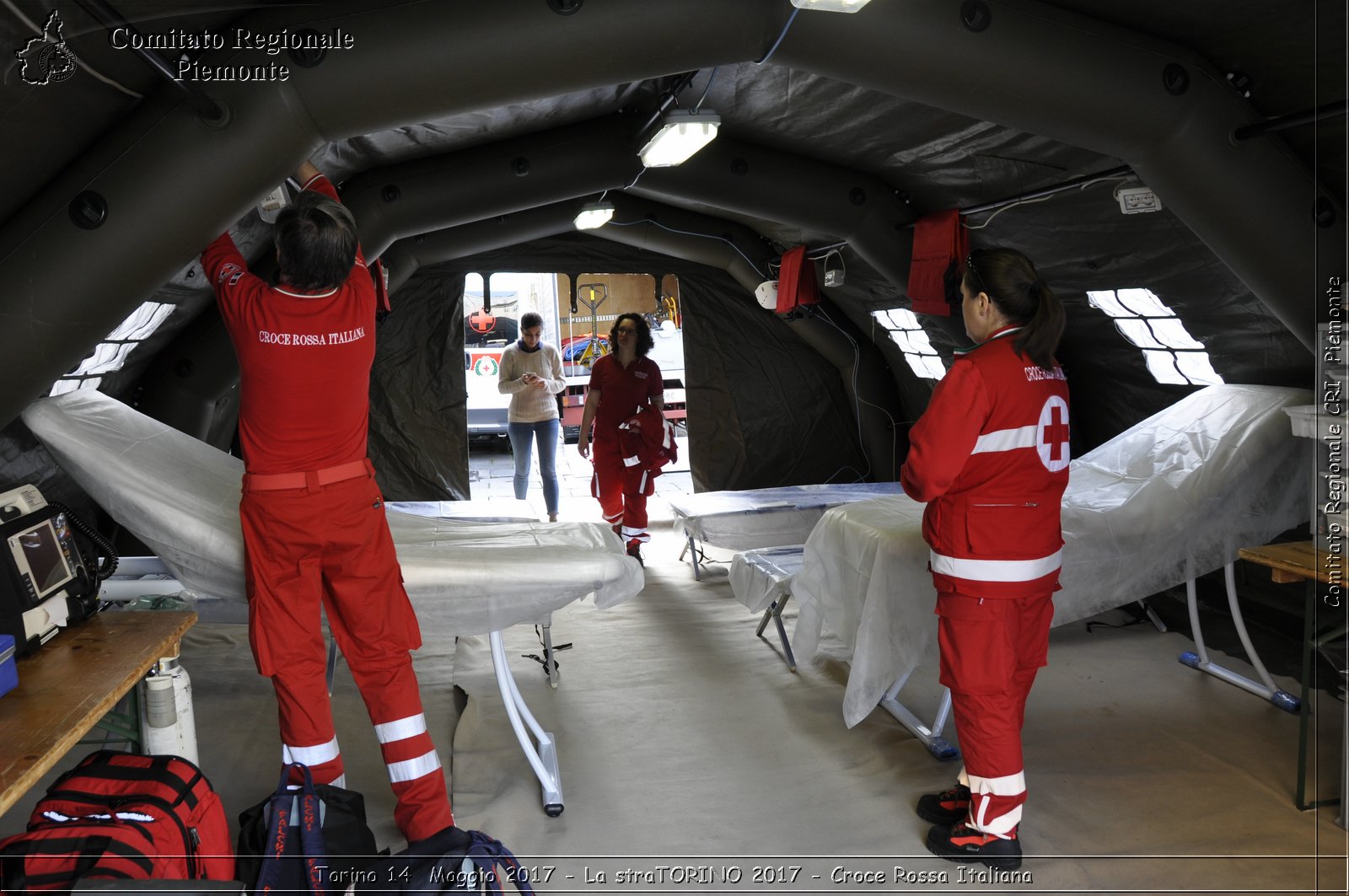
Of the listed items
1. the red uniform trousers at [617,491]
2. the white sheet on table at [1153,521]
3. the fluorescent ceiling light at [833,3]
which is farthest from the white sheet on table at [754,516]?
the fluorescent ceiling light at [833,3]

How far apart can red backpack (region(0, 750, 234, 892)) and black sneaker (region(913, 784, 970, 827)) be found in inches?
66.9

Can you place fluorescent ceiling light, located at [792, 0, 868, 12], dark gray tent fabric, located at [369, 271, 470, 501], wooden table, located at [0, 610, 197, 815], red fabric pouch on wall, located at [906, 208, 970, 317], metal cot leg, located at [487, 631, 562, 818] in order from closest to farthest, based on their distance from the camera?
wooden table, located at [0, 610, 197, 815] < fluorescent ceiling light, located at [792, 0, 868, 12] < metal cot leg, located at [487, 631, 562, 818] < red fabric pouch on wall, located at [906, 208, 970, 317] < dark gray tent fabric, located at [369, 271, 470, 501]

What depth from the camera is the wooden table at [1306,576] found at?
7.72 ft

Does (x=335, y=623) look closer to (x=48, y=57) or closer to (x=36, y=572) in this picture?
(x=36, y=572)

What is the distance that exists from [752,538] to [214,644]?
2561 mm

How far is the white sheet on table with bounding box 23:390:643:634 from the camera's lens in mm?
2492

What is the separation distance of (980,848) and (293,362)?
2036 mm

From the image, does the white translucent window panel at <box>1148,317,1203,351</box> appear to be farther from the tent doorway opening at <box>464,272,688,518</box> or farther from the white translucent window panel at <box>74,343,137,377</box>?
the tent doorway opening at <box>464,272,688,518</box>

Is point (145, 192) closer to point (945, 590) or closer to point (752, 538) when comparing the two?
point (945, 590)

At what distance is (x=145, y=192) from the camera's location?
224cm

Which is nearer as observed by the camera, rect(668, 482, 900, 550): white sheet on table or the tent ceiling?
the tent ceiling

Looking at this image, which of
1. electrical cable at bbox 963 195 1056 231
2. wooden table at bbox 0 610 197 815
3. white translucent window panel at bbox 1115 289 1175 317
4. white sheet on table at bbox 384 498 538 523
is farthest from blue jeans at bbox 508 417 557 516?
wooden table at bbox 0 610 197 815

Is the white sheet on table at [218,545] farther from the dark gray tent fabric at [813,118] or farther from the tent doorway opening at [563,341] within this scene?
the tent doorway opening at [563,341]

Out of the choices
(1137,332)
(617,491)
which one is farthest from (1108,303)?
(617,491)
